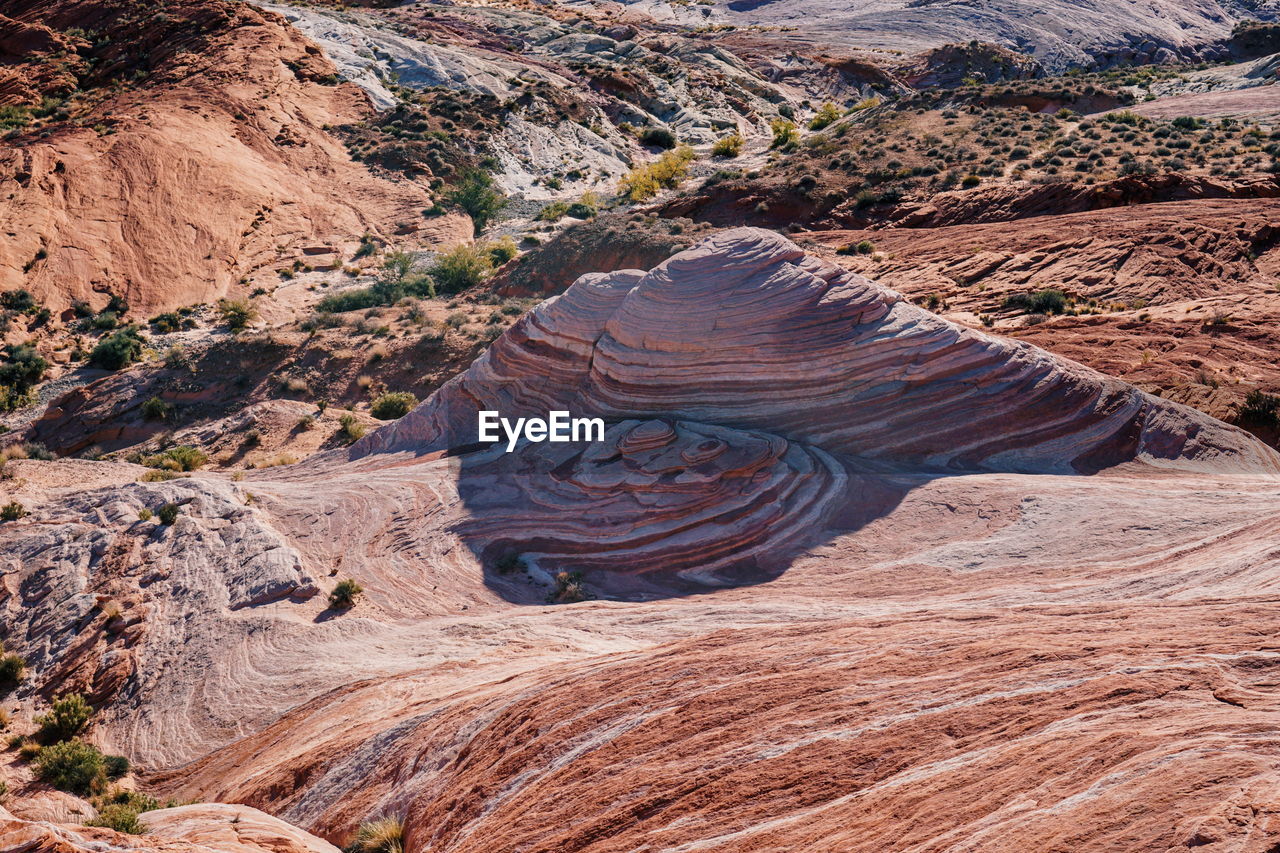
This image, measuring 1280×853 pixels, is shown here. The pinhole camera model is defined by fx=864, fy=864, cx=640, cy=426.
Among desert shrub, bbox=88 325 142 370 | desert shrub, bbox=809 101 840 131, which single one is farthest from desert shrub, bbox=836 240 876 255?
desert shrub, bbox=809 101 840 131

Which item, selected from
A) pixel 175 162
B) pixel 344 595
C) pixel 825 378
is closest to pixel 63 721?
pixel 344 595

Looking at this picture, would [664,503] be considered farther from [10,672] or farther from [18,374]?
[18,374]

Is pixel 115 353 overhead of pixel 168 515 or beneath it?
beneath

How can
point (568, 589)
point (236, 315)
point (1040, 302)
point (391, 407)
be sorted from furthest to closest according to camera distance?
point (236, 315), point (391, 407), point (1040, 302), point (568, 589)

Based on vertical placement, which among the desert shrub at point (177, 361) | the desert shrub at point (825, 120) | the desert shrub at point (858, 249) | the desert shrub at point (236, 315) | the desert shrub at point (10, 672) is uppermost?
the desert shrub at point (825, 120)

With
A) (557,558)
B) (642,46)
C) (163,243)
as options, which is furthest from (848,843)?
(642,46)

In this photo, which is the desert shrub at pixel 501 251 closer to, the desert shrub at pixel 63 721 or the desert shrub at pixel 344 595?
the desert shrub at pixel 344 595

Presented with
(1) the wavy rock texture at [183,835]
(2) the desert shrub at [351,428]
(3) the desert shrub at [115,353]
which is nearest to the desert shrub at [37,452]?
(3) the desert shrub at [115,353]
